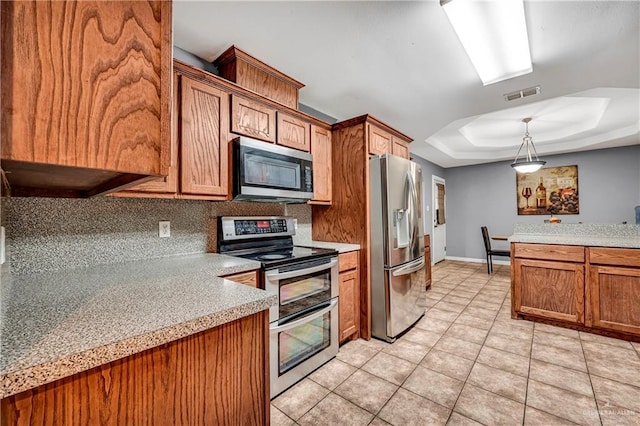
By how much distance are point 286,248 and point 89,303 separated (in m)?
1.59

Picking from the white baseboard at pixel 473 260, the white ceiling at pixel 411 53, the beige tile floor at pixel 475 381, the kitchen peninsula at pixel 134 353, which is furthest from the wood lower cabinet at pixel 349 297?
the white baseboard at pixel 473 260

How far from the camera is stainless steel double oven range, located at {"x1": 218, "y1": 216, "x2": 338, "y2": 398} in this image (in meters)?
1.77

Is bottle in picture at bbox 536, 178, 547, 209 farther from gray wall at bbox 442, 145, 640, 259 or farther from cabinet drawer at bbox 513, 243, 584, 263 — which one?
cabinet drawer at bbox 513, 243, 584, 263

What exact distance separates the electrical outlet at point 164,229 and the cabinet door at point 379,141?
1.82 metres

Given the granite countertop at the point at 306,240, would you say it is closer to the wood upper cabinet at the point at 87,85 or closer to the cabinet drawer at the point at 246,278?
the cabinet drawer at the point at 246,278

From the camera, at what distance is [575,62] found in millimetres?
2305

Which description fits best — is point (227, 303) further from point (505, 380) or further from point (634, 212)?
point (634, 212)

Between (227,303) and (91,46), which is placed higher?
(91,46)

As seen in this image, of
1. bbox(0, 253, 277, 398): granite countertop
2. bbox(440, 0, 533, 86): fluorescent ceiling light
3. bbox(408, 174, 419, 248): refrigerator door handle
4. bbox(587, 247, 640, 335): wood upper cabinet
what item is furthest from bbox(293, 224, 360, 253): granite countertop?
bbox(587, 247, 640, 335): wood upper cabinet

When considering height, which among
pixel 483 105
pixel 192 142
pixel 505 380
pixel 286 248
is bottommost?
pixel 505 380

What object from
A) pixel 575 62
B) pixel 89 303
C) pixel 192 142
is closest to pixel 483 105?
pixel 575 62

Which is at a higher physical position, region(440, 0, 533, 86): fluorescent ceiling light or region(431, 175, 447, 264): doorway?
region(440, 0, 533, 86): fluorescent ceiling light

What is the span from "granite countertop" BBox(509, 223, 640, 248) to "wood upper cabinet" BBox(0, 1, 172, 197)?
3.49 m

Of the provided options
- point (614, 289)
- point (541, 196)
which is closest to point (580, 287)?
point (614, 289)
